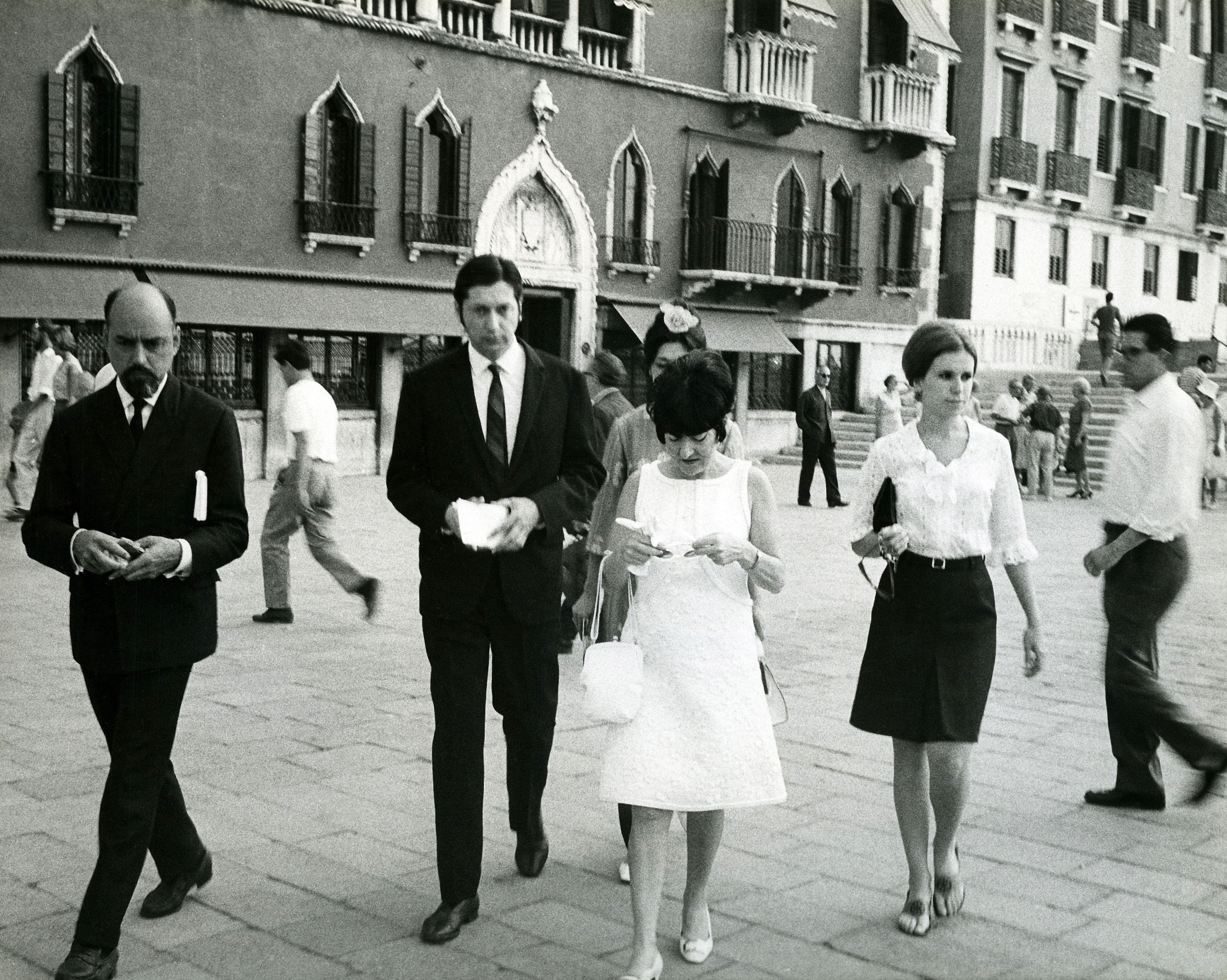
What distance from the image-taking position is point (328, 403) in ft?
30.2

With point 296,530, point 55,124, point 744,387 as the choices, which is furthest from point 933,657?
point 744,387

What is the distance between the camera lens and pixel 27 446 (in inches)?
599

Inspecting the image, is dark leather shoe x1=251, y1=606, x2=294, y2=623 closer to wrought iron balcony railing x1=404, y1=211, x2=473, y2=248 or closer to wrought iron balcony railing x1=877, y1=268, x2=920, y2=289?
wrought iron balcony railing x1=404, y1=211, x2=473, y2=248

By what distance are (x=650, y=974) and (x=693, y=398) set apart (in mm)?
1478

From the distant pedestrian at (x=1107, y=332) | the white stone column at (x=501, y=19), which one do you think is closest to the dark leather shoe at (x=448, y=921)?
the white stone column at (x=501, y=19)

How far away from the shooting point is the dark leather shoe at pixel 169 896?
434 cm

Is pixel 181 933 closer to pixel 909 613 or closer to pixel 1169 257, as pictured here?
pixel 909 613

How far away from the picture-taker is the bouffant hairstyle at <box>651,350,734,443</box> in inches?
159

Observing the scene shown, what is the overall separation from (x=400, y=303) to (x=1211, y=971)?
66.4 ft

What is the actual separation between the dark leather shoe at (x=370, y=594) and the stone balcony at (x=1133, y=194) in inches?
1332

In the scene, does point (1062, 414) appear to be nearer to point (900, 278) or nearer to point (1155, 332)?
point (900, 278)

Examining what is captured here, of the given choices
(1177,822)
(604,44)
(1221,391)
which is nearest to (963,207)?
(1221,391)

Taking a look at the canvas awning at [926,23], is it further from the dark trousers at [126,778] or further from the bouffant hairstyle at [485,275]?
the dark trousers at [126,778]

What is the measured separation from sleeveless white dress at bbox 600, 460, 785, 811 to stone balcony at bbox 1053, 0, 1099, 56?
34658 millimetres
